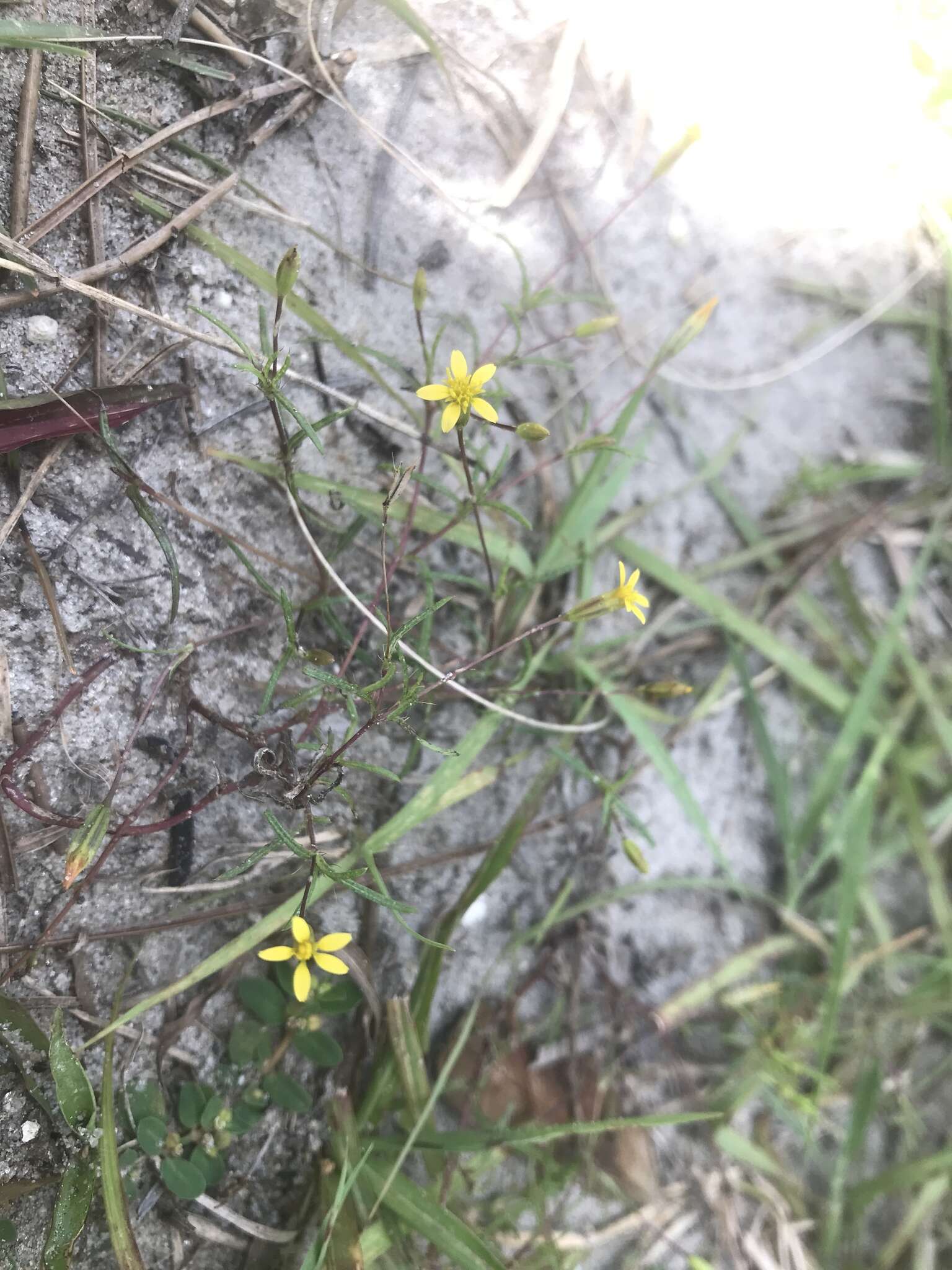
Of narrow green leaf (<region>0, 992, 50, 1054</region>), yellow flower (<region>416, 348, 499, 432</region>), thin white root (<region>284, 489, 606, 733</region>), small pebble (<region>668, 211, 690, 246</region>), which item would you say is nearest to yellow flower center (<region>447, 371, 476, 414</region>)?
yellow flower (<region>416, 348, 499, 432</region>)

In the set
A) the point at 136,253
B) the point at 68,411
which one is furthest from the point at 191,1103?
the point at 136,253

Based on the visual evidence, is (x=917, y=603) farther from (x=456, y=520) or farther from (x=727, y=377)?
(x=456, y=520)

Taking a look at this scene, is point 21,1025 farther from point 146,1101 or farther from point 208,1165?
point 208,1165

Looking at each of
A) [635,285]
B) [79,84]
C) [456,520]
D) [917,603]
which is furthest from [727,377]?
[79,84]

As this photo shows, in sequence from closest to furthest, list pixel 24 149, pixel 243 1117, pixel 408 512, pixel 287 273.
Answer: pixel 287 273, pixel 24 149, pixel 243 1117, pixel 408 512

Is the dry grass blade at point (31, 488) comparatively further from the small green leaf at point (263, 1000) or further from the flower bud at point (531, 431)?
the small green leaf at point (263, 1000)

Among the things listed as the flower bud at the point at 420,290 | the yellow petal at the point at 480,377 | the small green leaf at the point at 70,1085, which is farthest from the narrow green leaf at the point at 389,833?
the flower bud at the point at 420,290

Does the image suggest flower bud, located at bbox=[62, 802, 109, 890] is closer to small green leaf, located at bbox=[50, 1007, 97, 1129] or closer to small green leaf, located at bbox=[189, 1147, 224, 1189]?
small green leaf, located at bbox=[50, 1007, 97, 1129]
